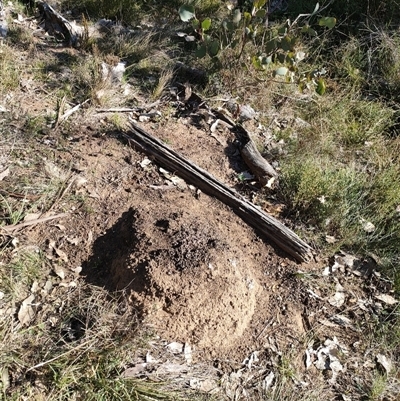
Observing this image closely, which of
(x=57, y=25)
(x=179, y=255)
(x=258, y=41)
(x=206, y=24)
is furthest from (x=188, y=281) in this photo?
(x=57, y=25)

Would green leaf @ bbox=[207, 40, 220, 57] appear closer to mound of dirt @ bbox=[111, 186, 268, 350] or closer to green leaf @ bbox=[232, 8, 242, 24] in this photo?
green leaf @ bbox=[232, 8, 242, 24]

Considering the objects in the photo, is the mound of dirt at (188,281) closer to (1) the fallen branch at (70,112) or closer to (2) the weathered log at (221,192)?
(2) the weathered log at (221,192)

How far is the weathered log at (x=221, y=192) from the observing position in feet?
11.0

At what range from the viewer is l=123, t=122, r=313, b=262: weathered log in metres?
3.36

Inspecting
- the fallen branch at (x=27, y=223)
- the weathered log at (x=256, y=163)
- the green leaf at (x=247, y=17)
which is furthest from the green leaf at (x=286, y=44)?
the fallen branch at (x=27, y=223)

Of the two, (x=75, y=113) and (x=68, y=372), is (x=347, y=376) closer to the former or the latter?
(x=68, y=372)

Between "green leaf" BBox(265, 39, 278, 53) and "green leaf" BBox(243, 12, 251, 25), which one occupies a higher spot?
"green leaf" BBox(243, 12, 251, 25)

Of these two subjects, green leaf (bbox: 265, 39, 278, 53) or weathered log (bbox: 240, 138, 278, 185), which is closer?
weathered log (bbox: 240, 138, 278, 185)

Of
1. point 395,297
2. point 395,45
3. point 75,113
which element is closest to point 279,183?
point 395,297

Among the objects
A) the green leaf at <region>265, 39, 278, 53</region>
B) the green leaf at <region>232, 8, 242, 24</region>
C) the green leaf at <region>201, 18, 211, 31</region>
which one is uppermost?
the green leaf at <region>232, 8, 242, 24</region>

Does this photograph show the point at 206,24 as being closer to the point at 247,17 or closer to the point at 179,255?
the point at 247,17

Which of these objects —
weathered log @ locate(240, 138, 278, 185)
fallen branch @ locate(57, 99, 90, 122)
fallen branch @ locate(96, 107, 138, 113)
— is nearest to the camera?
weathered log @ locate(240, 138, 278, 185)

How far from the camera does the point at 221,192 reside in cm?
359

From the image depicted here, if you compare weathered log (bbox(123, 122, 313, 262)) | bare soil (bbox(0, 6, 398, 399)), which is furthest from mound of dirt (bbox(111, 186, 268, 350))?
weathered log (bbox(123, 122, 313, 262))
